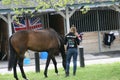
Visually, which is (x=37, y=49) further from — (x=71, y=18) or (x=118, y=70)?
(x=71, y=18)

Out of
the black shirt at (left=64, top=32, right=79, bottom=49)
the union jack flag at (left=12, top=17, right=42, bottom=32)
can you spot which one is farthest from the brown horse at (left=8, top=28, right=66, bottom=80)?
the union jack flag at (left=12, top=17, right=42, bottom=32)

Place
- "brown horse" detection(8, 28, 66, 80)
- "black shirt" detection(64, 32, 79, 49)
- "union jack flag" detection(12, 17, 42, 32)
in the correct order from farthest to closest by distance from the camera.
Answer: "union jack flag" detection(12, 17, 42, 32) → "brown horse" detection(8, 28, 66, 80) → "black shirt" detection(64, 32, 79, 49)

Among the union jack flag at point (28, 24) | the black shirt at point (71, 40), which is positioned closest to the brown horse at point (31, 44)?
the black shirt at point (71, 40)

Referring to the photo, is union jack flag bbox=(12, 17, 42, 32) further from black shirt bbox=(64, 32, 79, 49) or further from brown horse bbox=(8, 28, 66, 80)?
black shirt bbox=(64, 32, 79, 49)

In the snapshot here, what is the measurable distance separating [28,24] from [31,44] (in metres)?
9.95

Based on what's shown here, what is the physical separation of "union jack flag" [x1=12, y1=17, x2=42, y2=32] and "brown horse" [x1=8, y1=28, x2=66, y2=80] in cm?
938

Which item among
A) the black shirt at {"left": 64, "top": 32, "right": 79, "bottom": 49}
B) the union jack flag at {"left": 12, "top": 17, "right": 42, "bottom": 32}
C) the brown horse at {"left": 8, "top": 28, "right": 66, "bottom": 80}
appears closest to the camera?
the black shirt at {"left": 64, "top": 32, "right": 79, "bottom": 49}

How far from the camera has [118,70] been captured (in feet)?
42.8

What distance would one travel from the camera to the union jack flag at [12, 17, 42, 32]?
22705mm

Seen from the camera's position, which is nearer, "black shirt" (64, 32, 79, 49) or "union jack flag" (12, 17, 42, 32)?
"black shirt" (64, 32, 79, 49)

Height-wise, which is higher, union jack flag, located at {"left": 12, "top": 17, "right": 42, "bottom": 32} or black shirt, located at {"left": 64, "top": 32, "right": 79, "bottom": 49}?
black shirt, located at {"left": 64, "top": 32, "right": 79, "bottom": 49}

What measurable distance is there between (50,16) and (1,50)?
3.88 m

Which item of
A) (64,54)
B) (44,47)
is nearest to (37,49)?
(44,47)

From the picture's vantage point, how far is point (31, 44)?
1300cm
